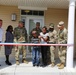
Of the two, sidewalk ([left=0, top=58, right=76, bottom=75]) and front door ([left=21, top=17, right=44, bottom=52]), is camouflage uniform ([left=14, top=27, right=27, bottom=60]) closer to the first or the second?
sidewalk ([left=0, top=58, right=76, bottom=75])

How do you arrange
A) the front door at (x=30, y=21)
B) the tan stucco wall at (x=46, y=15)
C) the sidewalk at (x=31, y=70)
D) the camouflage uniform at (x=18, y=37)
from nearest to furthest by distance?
the sidewalk at (x=31, y=70) < the camouflage uniform at (x=18, y=37) < the tan stucco wall at (x=46, y=15) < the front door at (x=30, y=21)

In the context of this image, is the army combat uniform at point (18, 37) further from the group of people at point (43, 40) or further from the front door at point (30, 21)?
the front door at point (30, 21)

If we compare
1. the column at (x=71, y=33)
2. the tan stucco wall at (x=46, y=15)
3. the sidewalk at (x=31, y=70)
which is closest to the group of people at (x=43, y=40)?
the column at (x=71, y=33)

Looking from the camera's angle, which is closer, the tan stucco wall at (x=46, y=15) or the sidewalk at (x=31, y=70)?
the sidewalk at (x=31, y=70)

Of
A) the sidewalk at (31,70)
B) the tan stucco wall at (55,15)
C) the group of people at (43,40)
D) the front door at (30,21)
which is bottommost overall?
the sidewalk at (31,70)

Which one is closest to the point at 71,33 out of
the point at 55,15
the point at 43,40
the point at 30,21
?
the point at 43,40

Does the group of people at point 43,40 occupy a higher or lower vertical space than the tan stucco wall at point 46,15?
lower

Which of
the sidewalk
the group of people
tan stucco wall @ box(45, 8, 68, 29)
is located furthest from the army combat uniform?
tan stucco wall @ box(45, 8, 68, 29)

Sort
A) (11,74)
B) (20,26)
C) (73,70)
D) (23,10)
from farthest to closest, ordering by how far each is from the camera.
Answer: (23,10) → (20,26) → (73,70) → (11,74)

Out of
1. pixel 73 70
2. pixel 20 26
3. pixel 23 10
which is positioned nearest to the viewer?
pixel 73 70

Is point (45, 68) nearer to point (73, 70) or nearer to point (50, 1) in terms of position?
point (73, 70)

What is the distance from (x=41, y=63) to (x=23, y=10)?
3231 millimetres

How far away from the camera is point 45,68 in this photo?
275 inches

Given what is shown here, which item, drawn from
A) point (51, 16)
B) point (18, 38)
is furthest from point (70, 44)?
point (51, 16)
